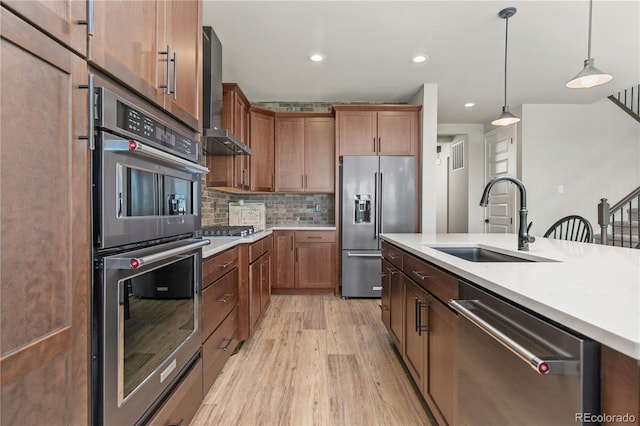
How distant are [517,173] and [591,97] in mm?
1391

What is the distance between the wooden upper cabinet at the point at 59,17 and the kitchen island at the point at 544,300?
1.24 metres

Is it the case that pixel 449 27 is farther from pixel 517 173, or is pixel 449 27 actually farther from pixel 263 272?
pixel 517 173

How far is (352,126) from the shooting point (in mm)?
3889

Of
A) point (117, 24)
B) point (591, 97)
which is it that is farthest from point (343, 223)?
point (591, 97)

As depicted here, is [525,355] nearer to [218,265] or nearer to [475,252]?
[475,252]

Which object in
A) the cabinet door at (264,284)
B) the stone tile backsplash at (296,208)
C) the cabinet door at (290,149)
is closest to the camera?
the cabinet door at (264,284)

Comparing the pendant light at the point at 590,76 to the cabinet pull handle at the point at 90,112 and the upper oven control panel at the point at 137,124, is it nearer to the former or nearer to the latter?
the upper oven control panel at the point at 137,124

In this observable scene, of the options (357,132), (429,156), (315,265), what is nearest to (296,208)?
(315,265)

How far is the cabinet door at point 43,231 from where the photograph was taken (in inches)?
22.7

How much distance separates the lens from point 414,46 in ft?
9.57

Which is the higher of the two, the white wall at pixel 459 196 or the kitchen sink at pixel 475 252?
the white wall at pixel 459 196

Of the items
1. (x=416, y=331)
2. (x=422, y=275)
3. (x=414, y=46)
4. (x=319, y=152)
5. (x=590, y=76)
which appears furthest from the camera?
(x=319, y=152)

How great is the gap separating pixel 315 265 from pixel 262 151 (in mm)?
1665

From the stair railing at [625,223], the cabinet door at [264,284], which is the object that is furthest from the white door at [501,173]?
the cabinet door at [264,284]
